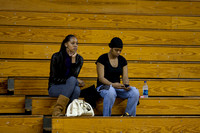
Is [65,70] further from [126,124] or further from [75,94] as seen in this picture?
[126,124]

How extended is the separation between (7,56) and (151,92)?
4.44ft

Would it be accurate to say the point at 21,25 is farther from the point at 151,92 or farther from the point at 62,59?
the point at 151,92

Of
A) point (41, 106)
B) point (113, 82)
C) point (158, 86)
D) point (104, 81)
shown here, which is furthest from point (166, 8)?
point (41, 106)

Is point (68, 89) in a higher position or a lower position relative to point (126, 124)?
higher

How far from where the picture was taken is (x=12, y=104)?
2926 millimetres

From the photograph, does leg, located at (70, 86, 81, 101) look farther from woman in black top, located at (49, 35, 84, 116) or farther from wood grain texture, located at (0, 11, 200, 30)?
wood grain texture, located at (0, 11, 200, 30)

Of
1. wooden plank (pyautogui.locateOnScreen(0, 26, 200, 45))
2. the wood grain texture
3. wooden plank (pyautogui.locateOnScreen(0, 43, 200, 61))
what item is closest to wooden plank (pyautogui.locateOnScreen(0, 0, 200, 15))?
the wood grain texture

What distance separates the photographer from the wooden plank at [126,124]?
97.0 inches

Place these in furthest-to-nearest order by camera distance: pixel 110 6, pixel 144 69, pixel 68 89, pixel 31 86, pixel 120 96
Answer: pixel 110 6 < pixel 144 69 < pixel 31 86 < pixel 120 96 < pixel 68 89

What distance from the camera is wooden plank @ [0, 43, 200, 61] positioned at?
11.5 ft

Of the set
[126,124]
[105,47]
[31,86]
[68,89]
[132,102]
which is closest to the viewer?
[126,124]

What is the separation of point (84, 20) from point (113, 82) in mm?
1012

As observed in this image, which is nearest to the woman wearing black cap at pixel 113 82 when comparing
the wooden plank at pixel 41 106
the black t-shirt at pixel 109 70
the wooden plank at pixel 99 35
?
the black t-shirt at pixel 109 70

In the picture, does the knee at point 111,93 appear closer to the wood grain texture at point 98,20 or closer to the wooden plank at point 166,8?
the wood grain texture at point 98,20
